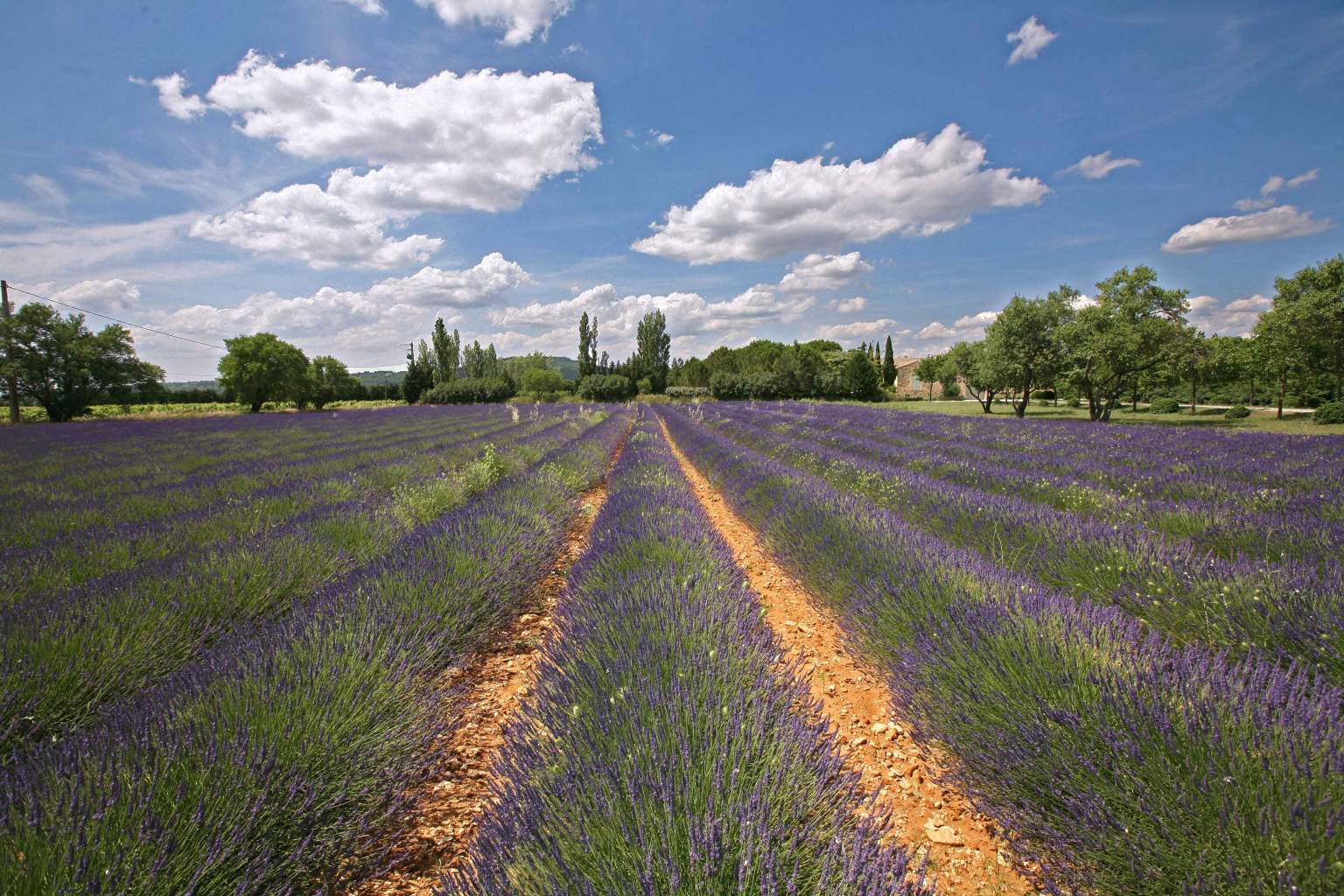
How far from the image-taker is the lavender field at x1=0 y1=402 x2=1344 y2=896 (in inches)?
52.3

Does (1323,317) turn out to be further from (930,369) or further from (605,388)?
(930,369)

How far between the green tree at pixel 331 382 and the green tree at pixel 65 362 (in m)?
17.1

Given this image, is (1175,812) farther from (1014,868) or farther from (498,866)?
(498,866)

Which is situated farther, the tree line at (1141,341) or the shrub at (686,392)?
the shrub at (686,392)

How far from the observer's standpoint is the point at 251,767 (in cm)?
162

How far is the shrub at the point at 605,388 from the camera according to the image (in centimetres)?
5888

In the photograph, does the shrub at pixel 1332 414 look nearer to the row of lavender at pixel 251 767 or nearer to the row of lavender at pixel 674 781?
the row of lavender at pixel 674 781

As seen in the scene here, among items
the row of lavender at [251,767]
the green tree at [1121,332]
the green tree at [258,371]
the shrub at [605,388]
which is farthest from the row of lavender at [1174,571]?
the shrub at [605,388]

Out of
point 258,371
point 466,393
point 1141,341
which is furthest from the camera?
point 466,393

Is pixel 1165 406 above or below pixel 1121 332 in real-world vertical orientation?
below

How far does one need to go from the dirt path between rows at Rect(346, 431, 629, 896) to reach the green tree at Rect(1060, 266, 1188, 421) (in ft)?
89.7

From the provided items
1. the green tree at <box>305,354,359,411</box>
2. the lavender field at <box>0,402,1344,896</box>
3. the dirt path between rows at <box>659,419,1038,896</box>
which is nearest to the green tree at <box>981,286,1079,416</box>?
the lavender field at <box>0,402,1344,896</box>

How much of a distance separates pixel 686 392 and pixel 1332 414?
4981 centimetres

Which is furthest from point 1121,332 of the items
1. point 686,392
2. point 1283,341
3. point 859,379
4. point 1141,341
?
point 686,392
